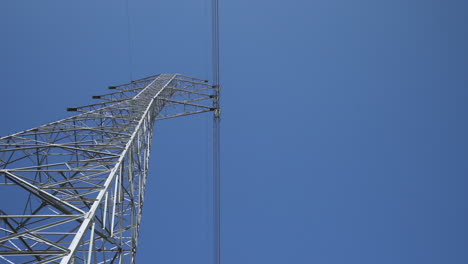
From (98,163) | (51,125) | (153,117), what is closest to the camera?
(98,163)

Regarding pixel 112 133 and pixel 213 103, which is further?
pixel 213 103

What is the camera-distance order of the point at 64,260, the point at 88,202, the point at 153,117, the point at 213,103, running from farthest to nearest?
the point at 213,103 → the point at 153,117 → the point at 88,202 → the point at 64,260

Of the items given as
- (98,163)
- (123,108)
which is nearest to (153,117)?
(123,108)

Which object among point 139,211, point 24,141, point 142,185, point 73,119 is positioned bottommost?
point 139,211

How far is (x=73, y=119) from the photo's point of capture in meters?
14.4

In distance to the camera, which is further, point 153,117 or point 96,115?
point 153,117

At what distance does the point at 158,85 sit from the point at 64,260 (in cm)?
1744

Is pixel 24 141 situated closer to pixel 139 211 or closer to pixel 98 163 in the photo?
pixel 98 163

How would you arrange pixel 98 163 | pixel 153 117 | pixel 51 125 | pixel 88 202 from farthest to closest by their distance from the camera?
pixel 153 117 → pixel 51 125 → pixel 98 163 → pixel 88 202

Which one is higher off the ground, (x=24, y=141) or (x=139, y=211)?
(x=24, y=141)

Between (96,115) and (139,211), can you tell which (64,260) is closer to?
(139,211)

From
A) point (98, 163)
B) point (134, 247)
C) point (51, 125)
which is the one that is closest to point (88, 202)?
point (98, 163)

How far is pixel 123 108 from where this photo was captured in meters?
15.4

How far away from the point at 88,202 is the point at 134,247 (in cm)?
238
